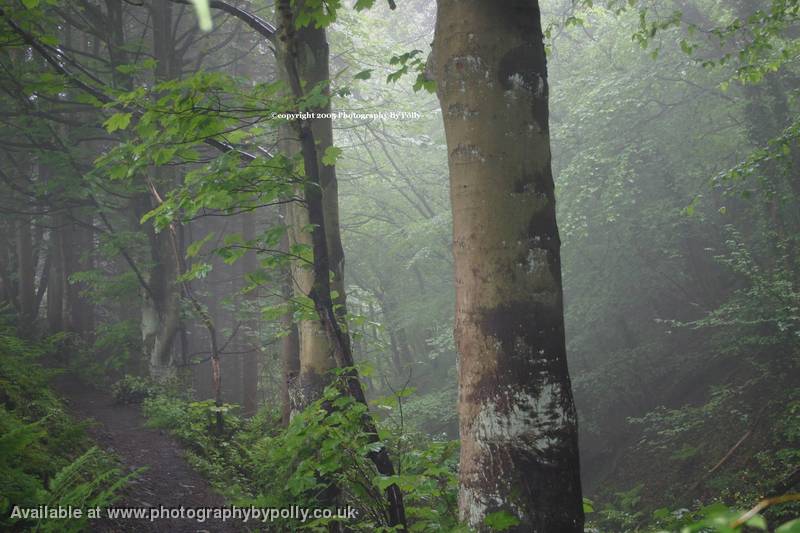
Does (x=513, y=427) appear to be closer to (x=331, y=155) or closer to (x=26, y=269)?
(x=331, y=155)

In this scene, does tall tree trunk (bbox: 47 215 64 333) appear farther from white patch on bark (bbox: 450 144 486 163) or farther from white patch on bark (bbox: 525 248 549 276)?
white patch on bark (bbox: 525 248 549 276)

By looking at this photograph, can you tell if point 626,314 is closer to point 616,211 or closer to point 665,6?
point 616,211

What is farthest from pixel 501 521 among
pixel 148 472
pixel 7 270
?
pixel 7 270

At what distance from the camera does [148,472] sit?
546 cm

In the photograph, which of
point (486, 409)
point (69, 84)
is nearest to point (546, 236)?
point (486, 409)

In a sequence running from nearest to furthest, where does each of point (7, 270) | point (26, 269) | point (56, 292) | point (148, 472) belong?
point (148, 472) → point (56, 292) → point (26, 269) → point (7, 270)

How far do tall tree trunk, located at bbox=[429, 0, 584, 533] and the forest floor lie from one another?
9.01 feet

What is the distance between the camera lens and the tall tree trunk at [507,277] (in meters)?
2.23

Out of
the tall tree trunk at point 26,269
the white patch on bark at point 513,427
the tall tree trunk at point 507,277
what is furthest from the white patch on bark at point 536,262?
the tall tree trunk at point 26,269

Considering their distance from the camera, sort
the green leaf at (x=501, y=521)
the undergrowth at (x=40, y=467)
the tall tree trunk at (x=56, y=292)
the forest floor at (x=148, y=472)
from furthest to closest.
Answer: the tall tree trunk at (x=56, y=292)
the forest floor at (x=148, y=472)
the undergrowth at (x=40, y=467)
the green leaf at (x=501, y=521)

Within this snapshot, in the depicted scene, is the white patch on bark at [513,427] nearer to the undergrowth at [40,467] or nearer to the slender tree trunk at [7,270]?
the undergrowth at [40,467]

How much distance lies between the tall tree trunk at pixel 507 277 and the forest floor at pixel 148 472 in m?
2.75

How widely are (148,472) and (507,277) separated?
4853 mm

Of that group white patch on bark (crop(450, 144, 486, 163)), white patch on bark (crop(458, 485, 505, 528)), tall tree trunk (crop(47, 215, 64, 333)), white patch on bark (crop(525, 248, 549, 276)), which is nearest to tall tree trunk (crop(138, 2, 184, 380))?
tall tree trunk (crop(47, 215, 64, 333))
